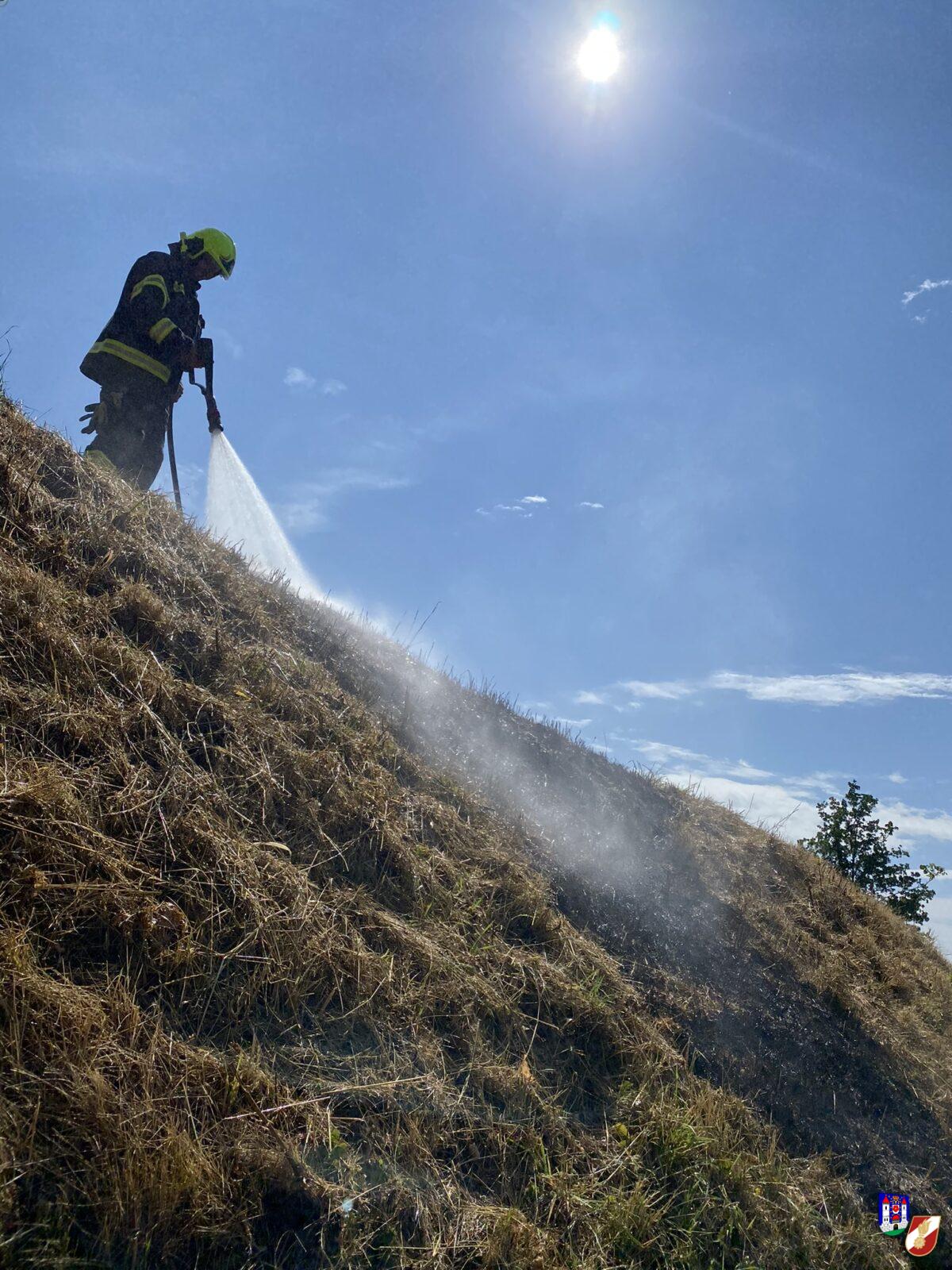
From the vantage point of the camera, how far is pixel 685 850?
8078mm

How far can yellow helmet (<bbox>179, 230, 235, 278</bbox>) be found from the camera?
8.08m

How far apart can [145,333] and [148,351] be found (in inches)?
6.6

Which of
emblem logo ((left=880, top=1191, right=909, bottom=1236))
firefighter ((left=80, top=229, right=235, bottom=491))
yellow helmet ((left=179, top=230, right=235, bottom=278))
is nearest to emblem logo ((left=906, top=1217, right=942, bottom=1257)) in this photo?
emblem logo ((left=880, top=1191, right=909, bottom=1236))

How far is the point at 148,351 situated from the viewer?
7.86 meters

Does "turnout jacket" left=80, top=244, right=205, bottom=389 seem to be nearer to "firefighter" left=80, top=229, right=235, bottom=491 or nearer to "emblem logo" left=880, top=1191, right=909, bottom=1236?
"firefighter" left=80, top=229, right=235, bottom=491

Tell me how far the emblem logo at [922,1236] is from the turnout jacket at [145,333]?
8.80 m

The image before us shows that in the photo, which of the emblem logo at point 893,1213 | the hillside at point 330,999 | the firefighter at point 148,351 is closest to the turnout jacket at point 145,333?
the firefighter at point 148,351

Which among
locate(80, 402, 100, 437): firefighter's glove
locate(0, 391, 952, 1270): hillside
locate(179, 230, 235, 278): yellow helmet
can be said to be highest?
locate(179, 230, 235, 278): yellow helmet

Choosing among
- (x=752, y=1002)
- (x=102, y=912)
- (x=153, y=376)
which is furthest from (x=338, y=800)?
(x=153, y=376)

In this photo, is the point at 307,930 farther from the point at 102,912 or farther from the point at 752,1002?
the point at 752,1002

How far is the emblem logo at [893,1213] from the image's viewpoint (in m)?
4.61

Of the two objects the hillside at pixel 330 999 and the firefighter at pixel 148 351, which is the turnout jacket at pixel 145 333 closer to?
the firefighter at pixel 148 351

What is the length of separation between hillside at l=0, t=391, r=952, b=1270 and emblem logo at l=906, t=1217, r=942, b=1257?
0.44ft

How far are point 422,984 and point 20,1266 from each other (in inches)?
80.4
